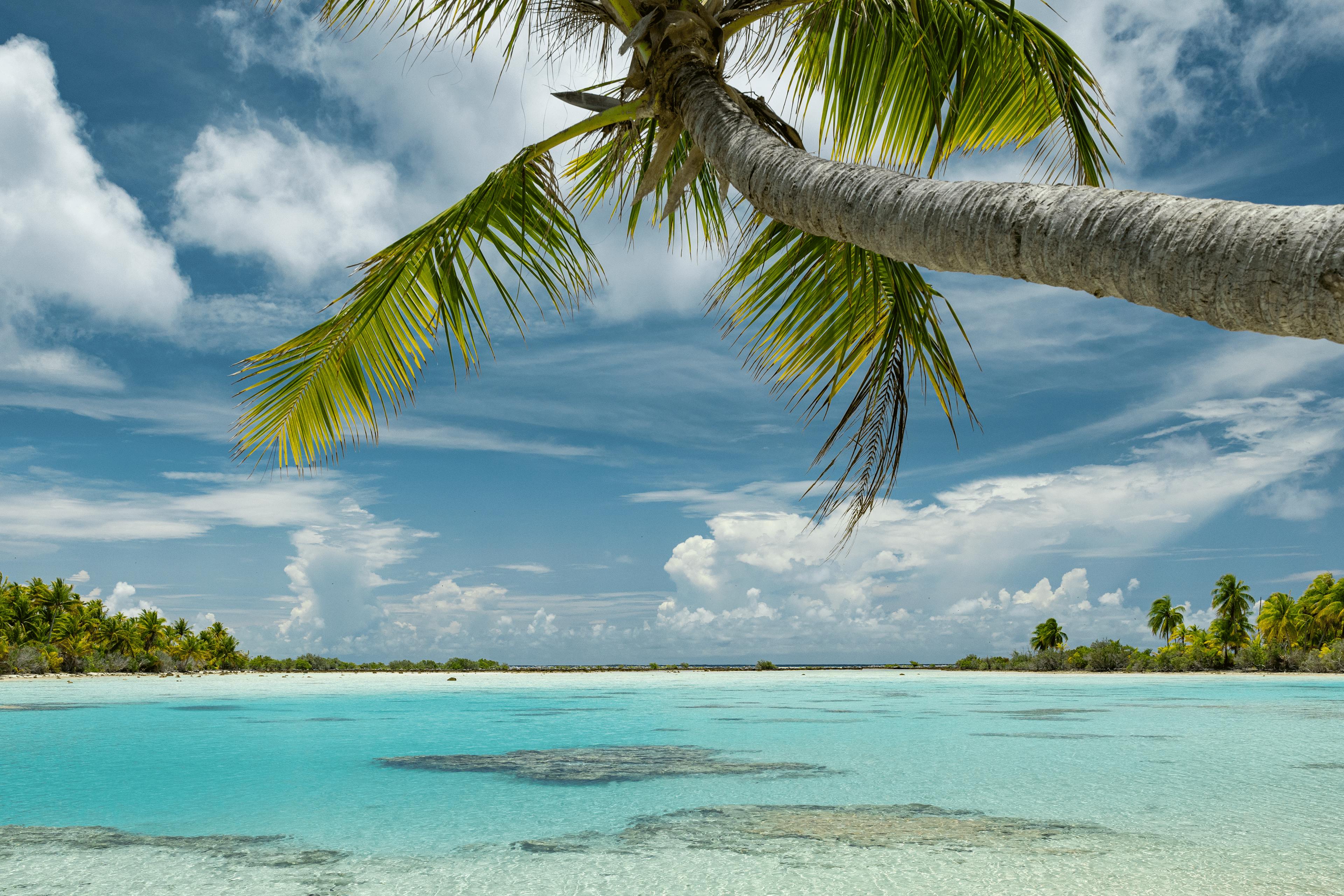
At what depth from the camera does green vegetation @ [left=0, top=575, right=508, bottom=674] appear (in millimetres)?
34781

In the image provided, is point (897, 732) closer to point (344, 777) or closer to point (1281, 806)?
point (1281, 806)

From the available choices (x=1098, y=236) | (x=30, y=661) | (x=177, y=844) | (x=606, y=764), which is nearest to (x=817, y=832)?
(x=606, y=764)

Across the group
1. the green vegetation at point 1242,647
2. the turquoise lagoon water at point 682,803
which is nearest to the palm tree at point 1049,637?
the green vegetation at point 1242,647

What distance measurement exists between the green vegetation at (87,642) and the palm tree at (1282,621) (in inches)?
2051

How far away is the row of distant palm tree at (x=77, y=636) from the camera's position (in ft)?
118

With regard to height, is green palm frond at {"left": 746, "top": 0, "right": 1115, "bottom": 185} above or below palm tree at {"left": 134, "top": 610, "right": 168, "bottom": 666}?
above

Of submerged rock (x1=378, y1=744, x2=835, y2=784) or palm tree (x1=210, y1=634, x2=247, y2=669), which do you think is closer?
submerged rock (x1=378, y1=744, x2=835, y2=784)

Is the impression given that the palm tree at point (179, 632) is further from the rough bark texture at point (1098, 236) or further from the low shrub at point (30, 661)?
the rough bark texture at point (1098, 236)

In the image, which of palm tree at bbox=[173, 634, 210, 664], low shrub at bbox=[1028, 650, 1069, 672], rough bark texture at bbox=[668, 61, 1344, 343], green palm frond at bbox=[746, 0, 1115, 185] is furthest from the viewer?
palm tree at bbox=[173, 634, 210, 664]

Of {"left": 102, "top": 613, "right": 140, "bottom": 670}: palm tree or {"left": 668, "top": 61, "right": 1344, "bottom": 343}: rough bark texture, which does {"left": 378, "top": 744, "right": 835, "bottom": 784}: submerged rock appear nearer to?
{"left": 668, "top": 61, "right": 1344, "bottom": 343}: rough bark texture

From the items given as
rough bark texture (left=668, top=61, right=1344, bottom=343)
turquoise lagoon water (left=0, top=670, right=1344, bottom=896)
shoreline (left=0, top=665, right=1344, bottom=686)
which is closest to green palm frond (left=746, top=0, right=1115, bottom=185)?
rough bark texture (left=668, top=61, right=1344, bottom=343)

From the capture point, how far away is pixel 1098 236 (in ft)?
6.40

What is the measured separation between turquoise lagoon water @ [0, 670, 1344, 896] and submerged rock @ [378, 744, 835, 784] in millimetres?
67

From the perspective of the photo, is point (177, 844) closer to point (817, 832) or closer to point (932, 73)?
point (817, 832)
